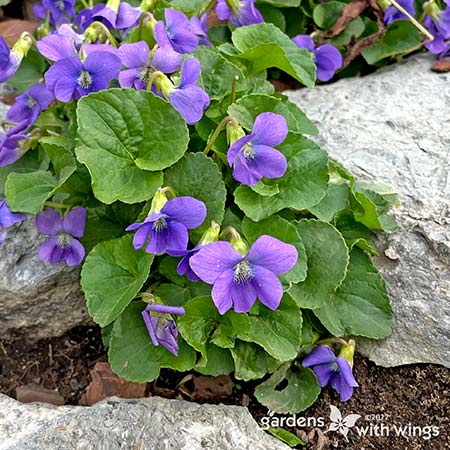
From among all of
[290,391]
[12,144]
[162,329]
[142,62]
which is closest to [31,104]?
[12,144]

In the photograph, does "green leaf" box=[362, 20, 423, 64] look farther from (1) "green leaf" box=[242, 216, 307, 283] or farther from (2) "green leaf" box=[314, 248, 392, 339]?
(1) "green leaf" box=[242, 216, 307, 283]

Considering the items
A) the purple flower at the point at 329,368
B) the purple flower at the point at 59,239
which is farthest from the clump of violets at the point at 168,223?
the purple flower at the point at 329,368

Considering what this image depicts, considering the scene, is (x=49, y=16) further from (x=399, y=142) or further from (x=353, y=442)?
(x=353, y=442)

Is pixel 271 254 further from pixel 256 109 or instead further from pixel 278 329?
pixel 256 109

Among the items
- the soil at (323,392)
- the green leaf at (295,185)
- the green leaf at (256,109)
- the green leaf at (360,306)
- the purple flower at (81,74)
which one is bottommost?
the soil at (323,392)

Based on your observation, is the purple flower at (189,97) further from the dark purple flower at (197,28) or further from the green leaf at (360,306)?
the green leaf at (360,306)

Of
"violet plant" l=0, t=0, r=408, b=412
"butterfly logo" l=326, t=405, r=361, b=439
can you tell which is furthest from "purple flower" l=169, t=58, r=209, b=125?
"butterfly logo" l=326, t=405, r=361, b=439
